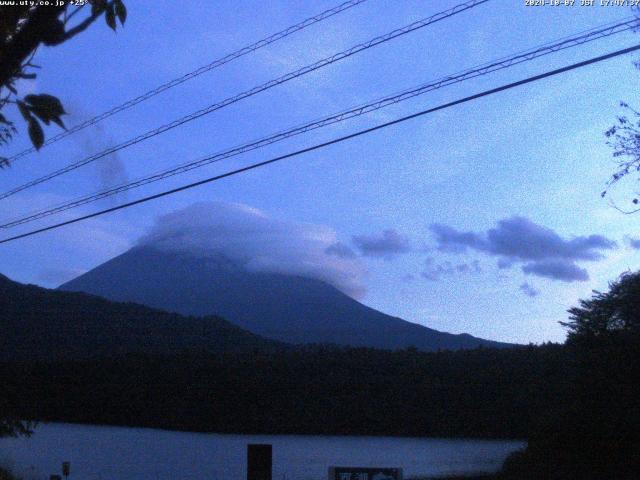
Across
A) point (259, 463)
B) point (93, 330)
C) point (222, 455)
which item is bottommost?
point (222, 455)

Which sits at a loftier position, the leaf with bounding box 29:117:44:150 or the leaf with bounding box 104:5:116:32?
the leaf with bounding box 104:5:116:32

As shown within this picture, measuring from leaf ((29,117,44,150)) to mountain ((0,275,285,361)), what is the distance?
3799 cm

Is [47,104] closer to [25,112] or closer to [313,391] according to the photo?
[25,112]

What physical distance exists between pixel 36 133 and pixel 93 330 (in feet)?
138

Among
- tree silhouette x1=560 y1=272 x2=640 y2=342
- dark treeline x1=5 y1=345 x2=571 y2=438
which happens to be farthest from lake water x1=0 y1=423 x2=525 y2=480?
tree silhouette x1=560 y1=272 x2=640 y2=342

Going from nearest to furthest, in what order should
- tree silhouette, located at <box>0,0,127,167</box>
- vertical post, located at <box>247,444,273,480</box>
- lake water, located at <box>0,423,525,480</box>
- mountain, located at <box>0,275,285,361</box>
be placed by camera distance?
tree silhouette, located at <box>0,0,127,167</box>, vertical post, located at <box>247,444,273,480</box>, lake water, located at <box>0,423,525,480</box>, mountain, located at <box>0,275,285,361</box>

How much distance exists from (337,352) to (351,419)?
3.19m

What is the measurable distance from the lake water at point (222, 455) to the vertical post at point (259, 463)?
8.78 metres

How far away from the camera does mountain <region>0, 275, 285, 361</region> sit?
41969 mm

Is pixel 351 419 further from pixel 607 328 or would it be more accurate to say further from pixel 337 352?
pixel 607 328

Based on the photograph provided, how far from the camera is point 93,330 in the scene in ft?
143

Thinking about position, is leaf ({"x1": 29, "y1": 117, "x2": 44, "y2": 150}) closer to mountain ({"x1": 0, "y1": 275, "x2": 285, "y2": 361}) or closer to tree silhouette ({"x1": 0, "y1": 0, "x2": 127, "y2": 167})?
tree silhouette ({"x1": 0, "y1": 0, "x2": 127, "y2": 167})

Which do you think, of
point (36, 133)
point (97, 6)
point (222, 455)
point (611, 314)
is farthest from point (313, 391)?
point (36, 133)

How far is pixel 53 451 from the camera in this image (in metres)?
28.3
